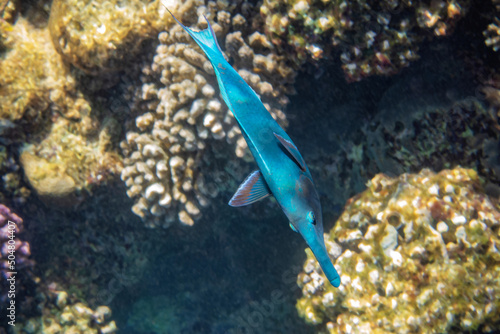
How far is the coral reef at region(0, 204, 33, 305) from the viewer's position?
362 centimetres

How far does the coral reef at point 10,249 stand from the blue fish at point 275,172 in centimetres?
343

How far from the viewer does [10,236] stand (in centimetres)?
365

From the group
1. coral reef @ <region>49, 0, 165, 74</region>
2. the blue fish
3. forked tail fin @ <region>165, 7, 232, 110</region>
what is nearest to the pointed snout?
the blue fish

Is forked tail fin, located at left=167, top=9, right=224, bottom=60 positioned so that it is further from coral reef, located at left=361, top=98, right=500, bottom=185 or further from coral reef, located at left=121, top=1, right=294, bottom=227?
coral reef, located at left=361, top=98, right=500, bottom=185

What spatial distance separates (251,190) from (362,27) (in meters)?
2.10

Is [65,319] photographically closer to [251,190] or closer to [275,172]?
[251,190]

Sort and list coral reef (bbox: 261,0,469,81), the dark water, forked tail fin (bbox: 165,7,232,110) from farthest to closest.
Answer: the dark water → coral reef (bbox: 261,0,469,81) → forked tail fin (bbox: 165,7,232,110)

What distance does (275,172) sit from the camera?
1.74 meters

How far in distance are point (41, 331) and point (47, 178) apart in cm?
208

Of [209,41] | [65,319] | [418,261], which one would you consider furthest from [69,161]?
[418,261]

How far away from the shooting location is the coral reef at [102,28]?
3.13 metres

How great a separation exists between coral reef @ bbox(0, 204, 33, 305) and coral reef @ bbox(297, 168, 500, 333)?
3.67 m

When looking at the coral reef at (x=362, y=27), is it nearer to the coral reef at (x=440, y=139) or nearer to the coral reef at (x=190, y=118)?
the coral reef at (x=190, y=118)

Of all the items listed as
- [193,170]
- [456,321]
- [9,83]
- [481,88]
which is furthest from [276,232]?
[9,83]
